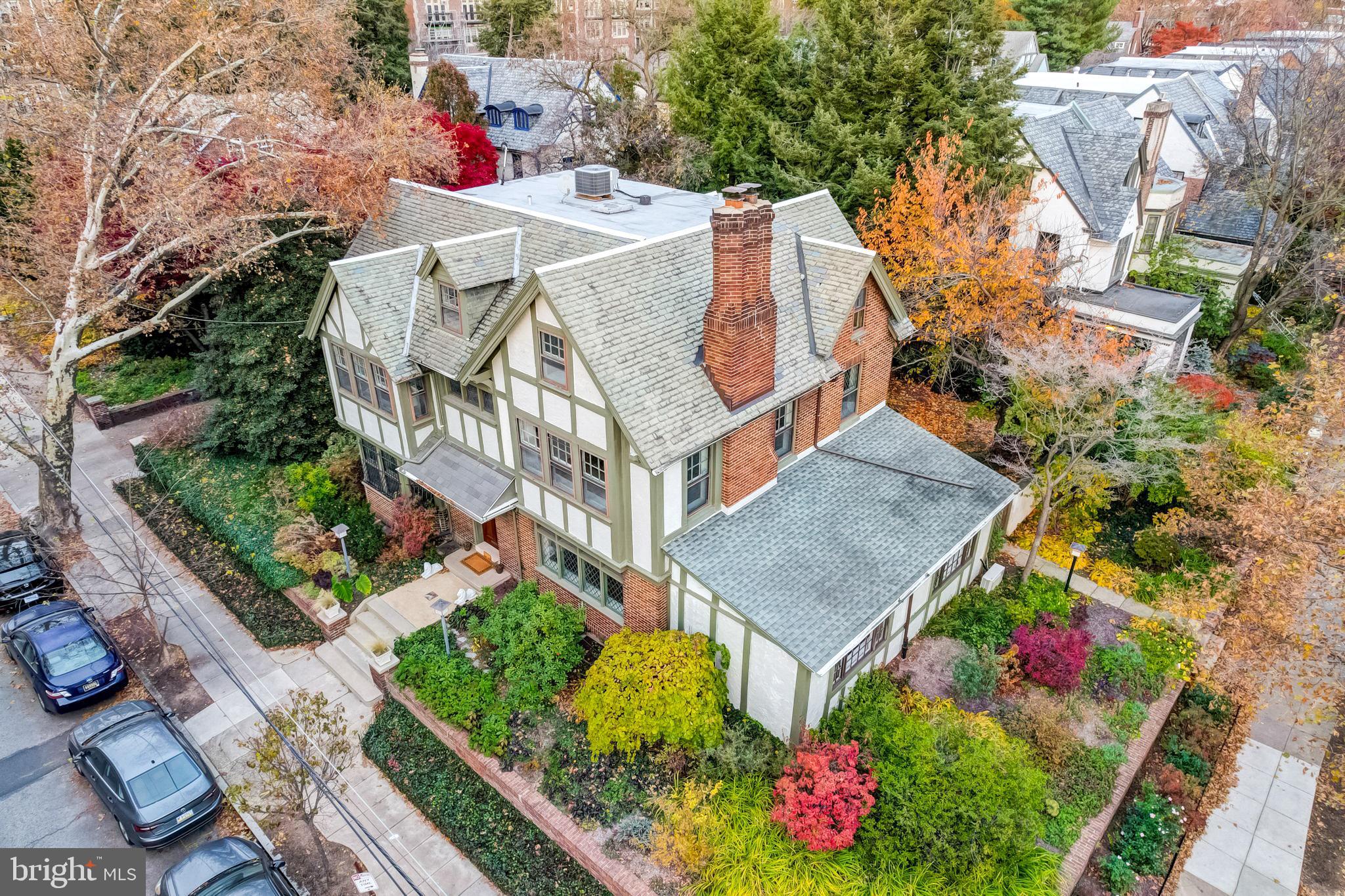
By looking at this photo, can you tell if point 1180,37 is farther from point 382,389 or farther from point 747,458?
point 382,389

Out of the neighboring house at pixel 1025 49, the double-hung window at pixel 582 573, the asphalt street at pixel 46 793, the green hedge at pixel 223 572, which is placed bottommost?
the asphalt street at pixel 46 793

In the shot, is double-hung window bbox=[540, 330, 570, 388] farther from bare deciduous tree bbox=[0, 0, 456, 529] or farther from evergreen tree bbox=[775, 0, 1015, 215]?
evergreen tree bbox=[775, 0, 1015, 215]

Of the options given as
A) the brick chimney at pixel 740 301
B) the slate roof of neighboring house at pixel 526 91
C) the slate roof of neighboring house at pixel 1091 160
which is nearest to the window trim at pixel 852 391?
the brick chimney at pixel 740 301

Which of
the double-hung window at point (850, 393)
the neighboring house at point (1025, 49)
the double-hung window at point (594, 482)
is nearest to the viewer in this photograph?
the double-hung window at point (594, 482)

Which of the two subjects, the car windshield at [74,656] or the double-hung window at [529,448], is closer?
the car windshield at [74,656]

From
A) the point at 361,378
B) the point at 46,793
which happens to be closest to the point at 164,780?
the point at 46,793

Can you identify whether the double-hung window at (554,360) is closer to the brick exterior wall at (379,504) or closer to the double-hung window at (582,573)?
the double-hung window at (582,573)

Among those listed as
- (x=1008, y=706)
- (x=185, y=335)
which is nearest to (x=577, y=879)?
(x=1008, y=706)
